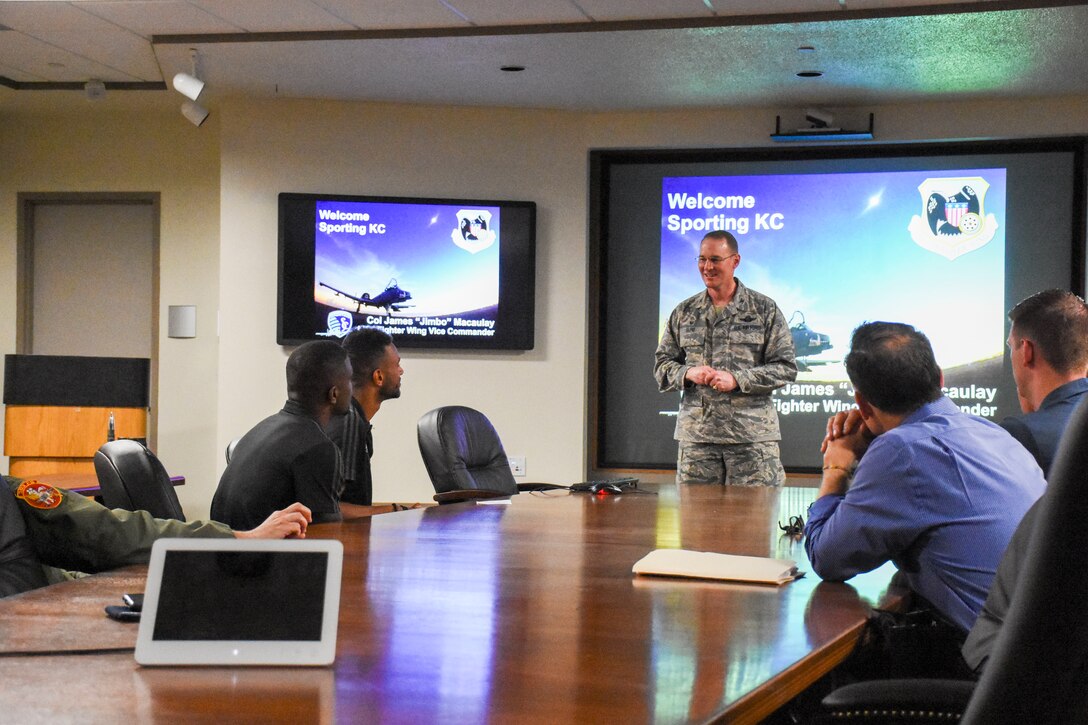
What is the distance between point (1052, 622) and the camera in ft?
1.92

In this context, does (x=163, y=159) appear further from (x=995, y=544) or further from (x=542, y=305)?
(x=995, y=544)

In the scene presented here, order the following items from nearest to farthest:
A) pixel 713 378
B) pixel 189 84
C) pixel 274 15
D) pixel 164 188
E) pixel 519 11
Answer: pixel 713 378
pixel 519 11
pixel 274 15
pixel 189 84
pixel 164 188

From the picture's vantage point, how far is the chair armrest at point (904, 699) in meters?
1.46

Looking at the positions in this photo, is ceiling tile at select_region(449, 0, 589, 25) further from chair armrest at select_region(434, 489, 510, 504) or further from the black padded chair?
chair armrest at select_region(434, 489, 510, 504)

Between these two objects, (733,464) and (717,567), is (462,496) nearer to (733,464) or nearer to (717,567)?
(733,464)

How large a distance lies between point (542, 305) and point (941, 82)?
2.46 meters

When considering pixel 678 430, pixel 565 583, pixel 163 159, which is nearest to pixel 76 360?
pixel 163 159

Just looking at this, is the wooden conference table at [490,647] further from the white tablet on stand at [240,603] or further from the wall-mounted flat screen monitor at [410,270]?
the wall-mounted flat screen monitor at [410,270]

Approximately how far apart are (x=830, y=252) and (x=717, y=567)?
4801 mm

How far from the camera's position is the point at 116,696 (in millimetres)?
1175

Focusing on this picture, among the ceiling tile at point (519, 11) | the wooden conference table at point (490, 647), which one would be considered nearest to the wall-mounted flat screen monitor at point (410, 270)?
the ceiling tile at point (519, 11)

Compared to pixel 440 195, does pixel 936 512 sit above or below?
below

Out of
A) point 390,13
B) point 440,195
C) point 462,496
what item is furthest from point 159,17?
point 462,496

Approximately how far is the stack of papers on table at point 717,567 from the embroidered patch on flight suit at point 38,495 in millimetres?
1061
